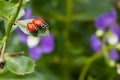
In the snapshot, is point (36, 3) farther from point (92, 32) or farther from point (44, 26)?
point (44, 26)

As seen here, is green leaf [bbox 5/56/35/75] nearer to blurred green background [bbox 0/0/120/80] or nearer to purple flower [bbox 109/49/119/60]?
blurred green background [bbox 0/0/120/80]

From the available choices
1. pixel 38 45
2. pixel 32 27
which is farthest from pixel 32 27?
pixel 38 45

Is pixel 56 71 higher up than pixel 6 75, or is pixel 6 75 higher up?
pixel 6 75

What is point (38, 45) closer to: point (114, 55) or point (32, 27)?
point (114, 55)

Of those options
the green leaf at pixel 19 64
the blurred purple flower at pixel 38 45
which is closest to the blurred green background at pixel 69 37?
the blurred purple flower at pixel 38 45

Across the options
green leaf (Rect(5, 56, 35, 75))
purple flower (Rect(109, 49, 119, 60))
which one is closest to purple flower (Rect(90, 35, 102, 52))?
Answer: purple flower (Rect(109, 49, 119, 60))

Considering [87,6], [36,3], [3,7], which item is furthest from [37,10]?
[3,7]
